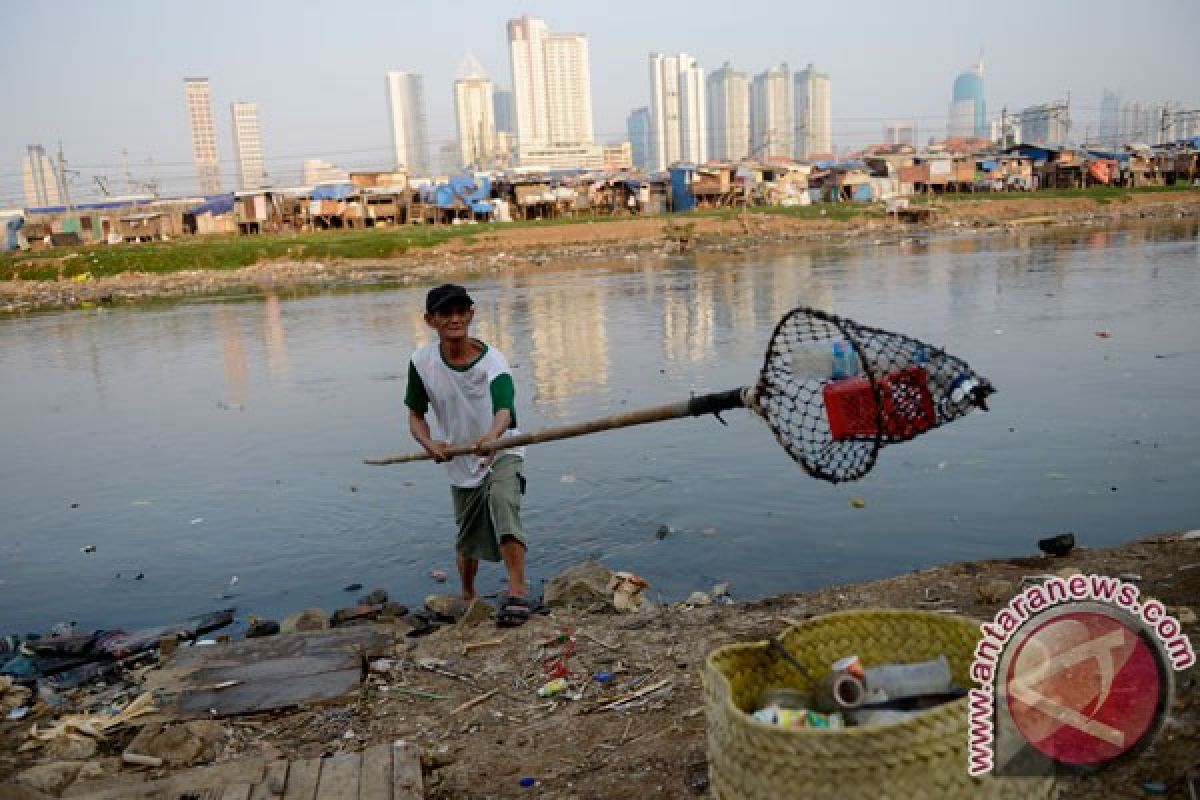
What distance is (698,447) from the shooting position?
27.3 ft

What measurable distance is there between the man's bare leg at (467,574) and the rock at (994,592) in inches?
101

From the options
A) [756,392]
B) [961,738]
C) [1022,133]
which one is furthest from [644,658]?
[1022,133]

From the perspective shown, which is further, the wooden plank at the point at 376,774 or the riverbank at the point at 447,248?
the riverbank at the point at 447,248

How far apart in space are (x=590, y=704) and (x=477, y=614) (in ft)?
3.99

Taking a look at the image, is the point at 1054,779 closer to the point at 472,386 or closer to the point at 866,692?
the point at 866,692

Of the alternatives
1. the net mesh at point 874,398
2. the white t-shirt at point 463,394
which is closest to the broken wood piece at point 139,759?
the white t-shirt at point 463,394

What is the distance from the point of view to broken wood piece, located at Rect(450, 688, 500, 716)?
4008mm

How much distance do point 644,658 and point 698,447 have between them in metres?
4.15

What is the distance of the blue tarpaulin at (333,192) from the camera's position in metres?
50.6

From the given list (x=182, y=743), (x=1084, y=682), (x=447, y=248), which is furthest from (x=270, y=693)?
(x=447, y=248)

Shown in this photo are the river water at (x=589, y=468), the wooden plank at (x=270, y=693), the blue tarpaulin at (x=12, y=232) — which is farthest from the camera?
the blue tarpaulin at (x=12, y=232)

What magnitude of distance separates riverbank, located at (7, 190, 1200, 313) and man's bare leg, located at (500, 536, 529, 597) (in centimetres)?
2582

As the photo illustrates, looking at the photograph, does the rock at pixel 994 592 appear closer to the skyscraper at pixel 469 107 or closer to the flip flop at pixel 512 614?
the flip flop at pixel 512 614

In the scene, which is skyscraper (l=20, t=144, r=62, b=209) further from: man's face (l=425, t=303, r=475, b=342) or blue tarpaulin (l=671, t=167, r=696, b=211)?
man's face (l=425, t=303, r=475, b=342)
